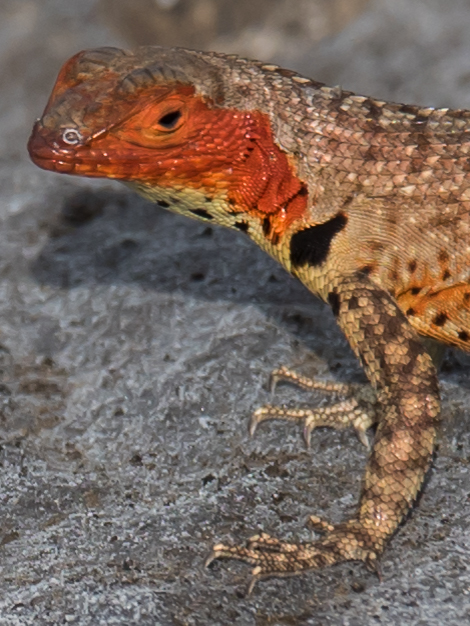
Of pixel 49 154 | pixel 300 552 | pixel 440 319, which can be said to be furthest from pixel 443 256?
pixel 49 154

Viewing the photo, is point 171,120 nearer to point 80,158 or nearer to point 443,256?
point 80,158

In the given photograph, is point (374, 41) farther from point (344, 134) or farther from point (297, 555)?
point (297, 555)

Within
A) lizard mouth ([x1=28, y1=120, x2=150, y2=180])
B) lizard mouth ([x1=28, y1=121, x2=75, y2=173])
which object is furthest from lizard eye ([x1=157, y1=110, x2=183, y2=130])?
lizard mouth ([x1=28, y1=121, x2=75, y2=173])

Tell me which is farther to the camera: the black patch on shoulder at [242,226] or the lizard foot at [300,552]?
the black patch on shoulder at [242,226]

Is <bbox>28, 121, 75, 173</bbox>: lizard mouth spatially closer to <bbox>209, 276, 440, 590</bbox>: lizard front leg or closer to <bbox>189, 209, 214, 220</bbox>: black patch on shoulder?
<bbox>189, 209, 214, 220</bbox>: black patch on shoulder

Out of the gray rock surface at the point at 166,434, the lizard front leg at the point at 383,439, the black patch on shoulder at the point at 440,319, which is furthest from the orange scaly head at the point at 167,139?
the gray rock surface at the point at 166,434

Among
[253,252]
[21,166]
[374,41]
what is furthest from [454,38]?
[21,166]

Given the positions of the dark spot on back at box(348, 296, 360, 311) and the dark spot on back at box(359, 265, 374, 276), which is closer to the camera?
the dark spot on back at box(348, 296, 360, 311)

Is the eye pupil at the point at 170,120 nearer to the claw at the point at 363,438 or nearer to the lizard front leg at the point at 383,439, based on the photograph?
the lizard front leg at the point at 383,439

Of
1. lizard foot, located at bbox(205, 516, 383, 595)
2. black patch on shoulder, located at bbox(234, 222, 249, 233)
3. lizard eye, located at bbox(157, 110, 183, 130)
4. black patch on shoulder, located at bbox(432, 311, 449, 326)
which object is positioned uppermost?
lizard eye, located at bbox(157, 110, 183, 130)
